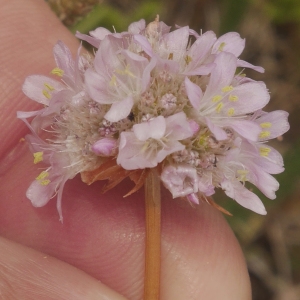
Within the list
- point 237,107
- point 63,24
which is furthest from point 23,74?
point 237,107

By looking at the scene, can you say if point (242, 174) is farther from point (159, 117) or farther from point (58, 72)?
point (58, 72)

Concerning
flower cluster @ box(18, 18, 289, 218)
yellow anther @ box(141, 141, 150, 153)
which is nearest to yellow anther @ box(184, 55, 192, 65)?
flower cluster @ box(18, 18, 289, 218)

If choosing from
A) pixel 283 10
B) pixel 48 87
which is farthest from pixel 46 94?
pixel 283 10

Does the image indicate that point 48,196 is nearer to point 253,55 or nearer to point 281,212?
point 281,212

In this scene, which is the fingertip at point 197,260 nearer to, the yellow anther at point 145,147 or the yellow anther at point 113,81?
the yellow anther at point 145,147

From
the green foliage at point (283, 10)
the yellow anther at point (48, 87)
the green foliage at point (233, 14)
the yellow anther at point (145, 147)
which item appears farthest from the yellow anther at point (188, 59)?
the green foliage at point (283, 10)

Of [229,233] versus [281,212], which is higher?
[229,233]
